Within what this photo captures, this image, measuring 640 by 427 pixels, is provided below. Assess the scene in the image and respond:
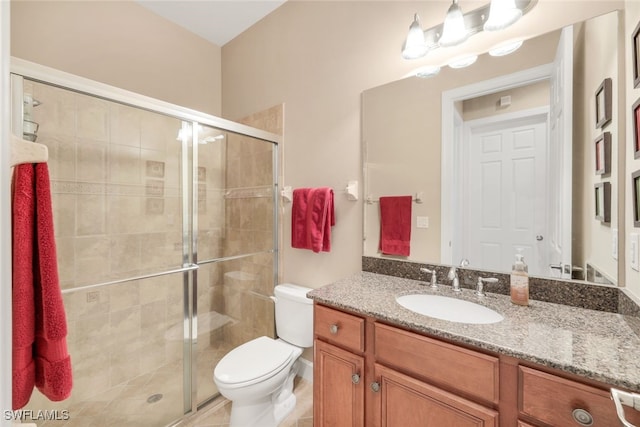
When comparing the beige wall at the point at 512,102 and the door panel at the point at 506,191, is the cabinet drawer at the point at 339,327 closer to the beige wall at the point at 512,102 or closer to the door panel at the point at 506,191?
the door panel at the point at 506,191

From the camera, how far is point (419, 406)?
924mm

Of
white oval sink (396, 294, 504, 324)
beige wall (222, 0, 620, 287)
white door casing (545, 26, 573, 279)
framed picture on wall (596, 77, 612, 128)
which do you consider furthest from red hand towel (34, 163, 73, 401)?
framed picture on wall (596, 77, 612, 128)

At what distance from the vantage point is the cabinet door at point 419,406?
2.70 feet

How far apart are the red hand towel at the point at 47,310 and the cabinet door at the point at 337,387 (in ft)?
2.80

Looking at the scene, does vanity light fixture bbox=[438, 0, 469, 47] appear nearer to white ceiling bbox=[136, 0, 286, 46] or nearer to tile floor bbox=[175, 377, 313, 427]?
white ceiling bbox=[136, 0, 286, 46]

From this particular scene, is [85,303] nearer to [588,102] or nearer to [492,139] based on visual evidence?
[492,139]

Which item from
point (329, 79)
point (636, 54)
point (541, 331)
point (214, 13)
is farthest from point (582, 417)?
point (214, 13)

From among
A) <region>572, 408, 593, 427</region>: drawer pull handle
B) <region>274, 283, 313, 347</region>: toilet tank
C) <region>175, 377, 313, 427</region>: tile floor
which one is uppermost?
<region>572, 408, 593, 427</region>: drawer pull handle

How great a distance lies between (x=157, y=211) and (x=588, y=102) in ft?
7.78

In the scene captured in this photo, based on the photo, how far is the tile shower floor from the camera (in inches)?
61.6

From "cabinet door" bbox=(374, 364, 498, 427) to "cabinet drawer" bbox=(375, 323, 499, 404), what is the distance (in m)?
0.03

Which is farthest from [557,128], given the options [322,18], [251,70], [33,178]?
[251,70]

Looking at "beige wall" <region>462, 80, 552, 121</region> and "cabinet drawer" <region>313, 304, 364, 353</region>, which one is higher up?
"beige wall" <region>462, 80, 552, 121</region>

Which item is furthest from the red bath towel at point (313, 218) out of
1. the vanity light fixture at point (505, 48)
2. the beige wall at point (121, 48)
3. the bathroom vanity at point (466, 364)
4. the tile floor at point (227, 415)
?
the beige wall at point (121, 48)
